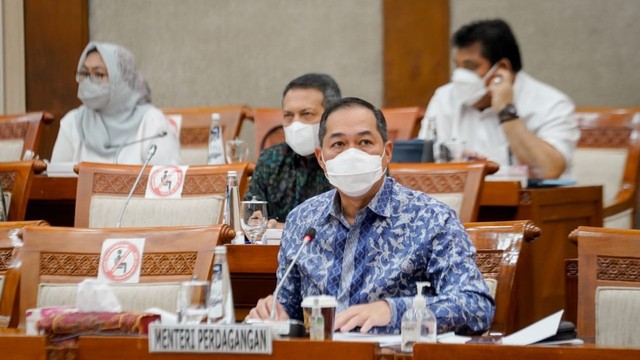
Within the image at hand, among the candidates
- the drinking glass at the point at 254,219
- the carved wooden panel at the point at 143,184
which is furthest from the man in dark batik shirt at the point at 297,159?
the drinking glass at the point at 254,219

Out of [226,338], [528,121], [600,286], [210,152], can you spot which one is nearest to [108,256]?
[226,338]

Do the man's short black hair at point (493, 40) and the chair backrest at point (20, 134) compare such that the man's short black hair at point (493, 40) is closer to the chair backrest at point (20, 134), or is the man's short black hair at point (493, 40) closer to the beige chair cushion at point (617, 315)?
the chair backrest at point (20, 134)

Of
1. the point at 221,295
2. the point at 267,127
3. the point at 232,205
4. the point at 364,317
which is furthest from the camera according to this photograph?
the point at 267,127

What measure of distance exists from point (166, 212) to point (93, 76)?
83.5 inches

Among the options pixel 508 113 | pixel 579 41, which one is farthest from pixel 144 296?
pixel 579 41

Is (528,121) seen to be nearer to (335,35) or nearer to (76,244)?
(335,35)

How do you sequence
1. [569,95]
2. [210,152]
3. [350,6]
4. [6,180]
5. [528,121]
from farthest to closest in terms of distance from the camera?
[350,6] < [569,95] < [528,121] < [210,152] < [6,180]

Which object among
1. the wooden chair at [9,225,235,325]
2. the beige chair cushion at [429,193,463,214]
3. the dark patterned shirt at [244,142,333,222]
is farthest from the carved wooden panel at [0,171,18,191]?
the beige chair cushion at [429,193,463,214]

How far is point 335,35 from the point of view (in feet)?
22.5

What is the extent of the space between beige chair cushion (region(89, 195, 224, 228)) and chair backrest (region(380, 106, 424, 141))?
72.9 inches

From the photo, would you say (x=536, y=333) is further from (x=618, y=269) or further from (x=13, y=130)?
(x=13, y=130)

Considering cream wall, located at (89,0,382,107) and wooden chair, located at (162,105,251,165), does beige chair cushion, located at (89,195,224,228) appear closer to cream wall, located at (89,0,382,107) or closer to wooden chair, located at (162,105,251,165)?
wooden chair, located at (162,105,251,165)

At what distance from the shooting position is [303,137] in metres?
4.23

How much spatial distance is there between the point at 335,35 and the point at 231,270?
3530 millimetres
